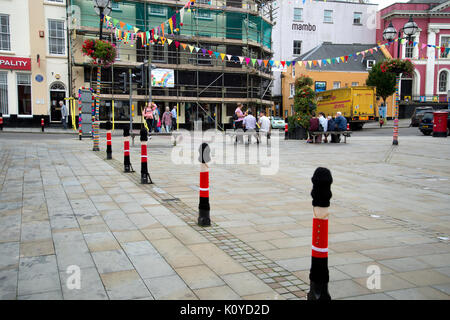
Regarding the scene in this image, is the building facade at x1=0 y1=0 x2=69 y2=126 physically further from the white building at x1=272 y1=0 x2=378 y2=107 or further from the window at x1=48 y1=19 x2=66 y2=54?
the white building at x1=272 y1=0 x2=378 y2=107

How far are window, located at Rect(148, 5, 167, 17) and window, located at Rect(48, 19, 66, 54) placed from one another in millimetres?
7322

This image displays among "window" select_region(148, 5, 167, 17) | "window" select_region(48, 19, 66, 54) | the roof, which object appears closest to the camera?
"window" select_region(48, 19, 66, 54)

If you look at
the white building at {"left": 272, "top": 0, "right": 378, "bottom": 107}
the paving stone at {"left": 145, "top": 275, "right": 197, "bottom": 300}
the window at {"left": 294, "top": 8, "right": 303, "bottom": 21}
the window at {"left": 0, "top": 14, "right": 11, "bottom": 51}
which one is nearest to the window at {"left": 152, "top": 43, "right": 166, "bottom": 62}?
the window at {"left": 0, "top": 14, "right": 11, "bottom": 51}

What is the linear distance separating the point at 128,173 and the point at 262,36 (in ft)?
107

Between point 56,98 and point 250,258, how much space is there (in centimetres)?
3077

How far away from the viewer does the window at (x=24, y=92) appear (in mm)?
30062

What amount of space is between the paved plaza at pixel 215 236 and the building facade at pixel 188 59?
2461cm

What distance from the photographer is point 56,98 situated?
102ft

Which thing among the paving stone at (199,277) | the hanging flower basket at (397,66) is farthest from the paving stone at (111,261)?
the hanging flower basket at (397,66)

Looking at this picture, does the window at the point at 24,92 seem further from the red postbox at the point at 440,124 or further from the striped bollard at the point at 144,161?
the red postbox at the point at 440,124

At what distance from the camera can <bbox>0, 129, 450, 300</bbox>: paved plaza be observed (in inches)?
136

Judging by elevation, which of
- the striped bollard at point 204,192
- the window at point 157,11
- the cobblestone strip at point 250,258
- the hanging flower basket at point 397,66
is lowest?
the cobblestone strip at point 250,258
